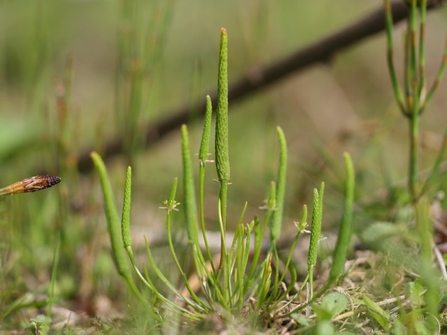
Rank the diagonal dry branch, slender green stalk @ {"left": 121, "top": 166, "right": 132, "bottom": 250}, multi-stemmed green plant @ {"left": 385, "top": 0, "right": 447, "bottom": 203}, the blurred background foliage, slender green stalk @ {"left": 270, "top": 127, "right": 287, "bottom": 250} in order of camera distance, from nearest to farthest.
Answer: slender green stalk @ {"left": 121, "top": 166, "right": 132, "bottom": 250} → slender green stalk @ {"left": 270, "top": 127, "right": 287, "bottom": 250} → multi-stemmed green plant @ {"left": 385, "top": 0, "right": 447, "bottom": 203} → the blurred background foliage → the diagonal dry branch

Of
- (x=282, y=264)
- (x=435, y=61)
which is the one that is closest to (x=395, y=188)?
(x=282, y=264)

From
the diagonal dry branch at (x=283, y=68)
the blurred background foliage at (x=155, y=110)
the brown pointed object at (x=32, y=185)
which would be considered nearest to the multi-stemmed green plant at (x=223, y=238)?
the brown pointed object at (x=32, y=185)

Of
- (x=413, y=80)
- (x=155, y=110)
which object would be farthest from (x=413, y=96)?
A: (x=155, y=110)

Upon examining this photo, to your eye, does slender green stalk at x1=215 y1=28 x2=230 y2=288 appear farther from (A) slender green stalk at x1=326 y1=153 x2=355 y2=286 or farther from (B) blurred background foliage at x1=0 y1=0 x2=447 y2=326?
(B) blurred background foliage at x1=0 y1=0 x2=447 y2=326

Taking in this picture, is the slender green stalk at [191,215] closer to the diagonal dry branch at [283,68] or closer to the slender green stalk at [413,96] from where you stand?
the slender green stalk at [413,96]

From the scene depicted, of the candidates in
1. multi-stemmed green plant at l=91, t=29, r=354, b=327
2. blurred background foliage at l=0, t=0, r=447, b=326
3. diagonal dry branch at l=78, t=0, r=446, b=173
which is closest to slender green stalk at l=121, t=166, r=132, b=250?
multi-stemmed green plant at l=91, t=29, r=354, b=327

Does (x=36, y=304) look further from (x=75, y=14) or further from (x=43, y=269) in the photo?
(x=75, y=14)
